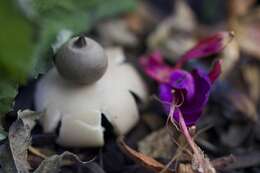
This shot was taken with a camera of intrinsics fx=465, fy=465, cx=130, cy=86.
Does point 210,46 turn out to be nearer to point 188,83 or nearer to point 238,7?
point 188,83

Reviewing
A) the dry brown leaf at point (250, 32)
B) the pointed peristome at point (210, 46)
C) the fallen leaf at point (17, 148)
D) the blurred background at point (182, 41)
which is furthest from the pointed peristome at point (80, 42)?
the dry brown leaf at point (250, 32)

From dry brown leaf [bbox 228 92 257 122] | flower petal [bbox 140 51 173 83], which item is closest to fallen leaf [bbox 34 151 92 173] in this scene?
flower petal [bbox 140 51 173 83]

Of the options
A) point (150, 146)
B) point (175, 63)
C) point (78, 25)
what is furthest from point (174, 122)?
point (78, 25)

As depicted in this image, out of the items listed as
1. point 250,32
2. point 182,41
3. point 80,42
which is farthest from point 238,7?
point 80,42

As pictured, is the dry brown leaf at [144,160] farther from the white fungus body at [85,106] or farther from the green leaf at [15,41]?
the green leaf at [15,41]

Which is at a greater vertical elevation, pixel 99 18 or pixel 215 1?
pixel 215 1

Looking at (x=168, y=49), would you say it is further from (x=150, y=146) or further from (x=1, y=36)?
(x=1, y=36)
